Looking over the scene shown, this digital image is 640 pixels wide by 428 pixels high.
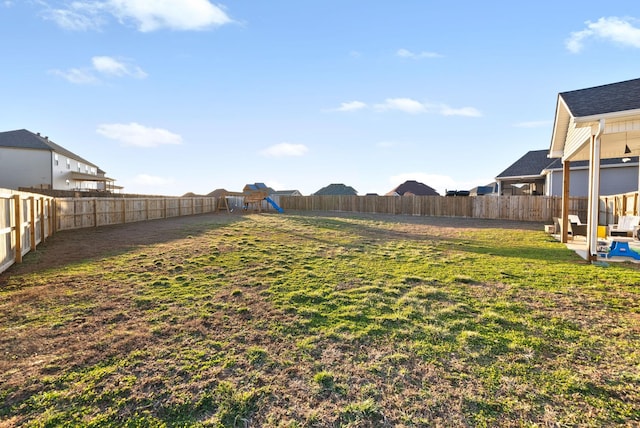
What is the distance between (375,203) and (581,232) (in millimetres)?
16150

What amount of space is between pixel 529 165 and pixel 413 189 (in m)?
19.2

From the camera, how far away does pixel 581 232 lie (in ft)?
29.6

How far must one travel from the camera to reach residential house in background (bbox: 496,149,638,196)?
642 inches

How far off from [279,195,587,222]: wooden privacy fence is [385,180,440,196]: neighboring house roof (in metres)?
16.8

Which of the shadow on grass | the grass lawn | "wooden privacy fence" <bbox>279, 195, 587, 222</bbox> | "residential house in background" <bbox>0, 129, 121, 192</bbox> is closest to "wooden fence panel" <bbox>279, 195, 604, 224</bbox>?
"wooden privacy fence" <bbox>279, 195, 587, 222</bbox>

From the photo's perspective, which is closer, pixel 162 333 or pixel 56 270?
pixel 162 333

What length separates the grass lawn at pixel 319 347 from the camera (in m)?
2.10

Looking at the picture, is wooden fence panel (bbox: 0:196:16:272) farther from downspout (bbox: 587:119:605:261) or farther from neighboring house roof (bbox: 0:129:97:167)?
neighboring house roof (bbox: 0:129:97:167)

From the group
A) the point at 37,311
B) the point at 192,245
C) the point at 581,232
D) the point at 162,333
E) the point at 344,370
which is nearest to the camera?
the point at 344,370

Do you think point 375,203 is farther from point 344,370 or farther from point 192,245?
point 344,370

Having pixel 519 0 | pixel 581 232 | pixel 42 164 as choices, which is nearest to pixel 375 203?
pixel 581 232

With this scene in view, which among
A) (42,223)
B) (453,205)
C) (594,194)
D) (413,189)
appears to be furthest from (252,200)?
(413,189)

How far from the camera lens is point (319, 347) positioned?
9.61 feet

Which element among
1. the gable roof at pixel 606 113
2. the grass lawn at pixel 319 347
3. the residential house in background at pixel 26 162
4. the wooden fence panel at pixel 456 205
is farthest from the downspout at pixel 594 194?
the residential house in background at pixel 26 162
